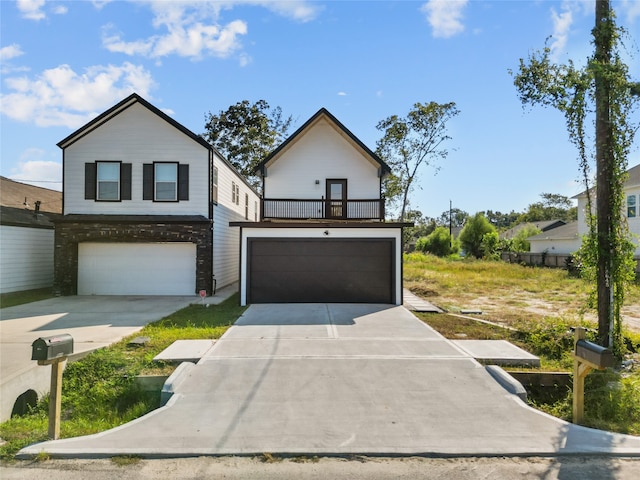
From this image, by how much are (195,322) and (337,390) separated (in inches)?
211

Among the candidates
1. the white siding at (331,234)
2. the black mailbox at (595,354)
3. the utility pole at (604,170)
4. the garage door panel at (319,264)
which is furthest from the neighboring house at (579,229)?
the black mailbox at (595,354)

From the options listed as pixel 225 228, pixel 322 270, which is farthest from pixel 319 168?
pixel 225 228

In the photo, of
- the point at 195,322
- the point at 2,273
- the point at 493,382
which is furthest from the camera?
the point at 2,273

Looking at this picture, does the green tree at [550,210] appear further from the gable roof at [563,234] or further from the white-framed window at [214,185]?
the white-framed window at [214,185]

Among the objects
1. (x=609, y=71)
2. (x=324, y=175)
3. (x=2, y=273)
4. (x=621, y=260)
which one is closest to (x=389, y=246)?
(x=324, y=175)

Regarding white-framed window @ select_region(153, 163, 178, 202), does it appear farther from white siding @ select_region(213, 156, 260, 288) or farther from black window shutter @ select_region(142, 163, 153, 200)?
white siding @ select_region(213, 156, 260, 288)

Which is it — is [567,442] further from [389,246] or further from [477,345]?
[389,246]

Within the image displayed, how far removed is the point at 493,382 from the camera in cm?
557

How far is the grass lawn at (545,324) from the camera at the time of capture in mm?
5238

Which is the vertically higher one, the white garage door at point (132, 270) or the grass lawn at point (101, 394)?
the white garage door at point (132, 270)

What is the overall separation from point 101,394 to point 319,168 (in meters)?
11.1

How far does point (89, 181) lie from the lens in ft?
47.2

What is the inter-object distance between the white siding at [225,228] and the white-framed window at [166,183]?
5.27 ft

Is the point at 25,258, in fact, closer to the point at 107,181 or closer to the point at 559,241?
the point at 107,181
